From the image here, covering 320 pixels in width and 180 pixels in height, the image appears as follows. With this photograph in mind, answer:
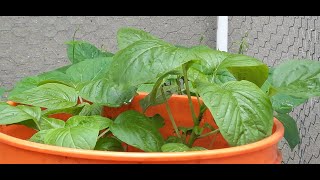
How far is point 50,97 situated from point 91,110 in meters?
0.05

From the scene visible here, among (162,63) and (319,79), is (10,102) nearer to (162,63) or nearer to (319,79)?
(162,63)

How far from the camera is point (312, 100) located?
3.69 ft

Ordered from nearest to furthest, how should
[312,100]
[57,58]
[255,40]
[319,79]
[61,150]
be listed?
[61,150] → [319,79] → [312,100] → [255,40] → [57,58]

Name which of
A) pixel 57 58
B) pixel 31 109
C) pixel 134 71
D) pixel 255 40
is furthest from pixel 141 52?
pixel 57 58

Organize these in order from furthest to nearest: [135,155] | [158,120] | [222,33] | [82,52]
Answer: [222,33] → [82,52] → [158,120] → [135,155]

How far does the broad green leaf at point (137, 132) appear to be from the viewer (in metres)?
0.58

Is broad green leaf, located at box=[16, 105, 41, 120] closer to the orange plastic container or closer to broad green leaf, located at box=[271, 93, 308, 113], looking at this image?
the orange plastic container

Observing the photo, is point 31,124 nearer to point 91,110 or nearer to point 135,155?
point 91,110

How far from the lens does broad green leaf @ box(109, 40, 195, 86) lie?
507 millimetres

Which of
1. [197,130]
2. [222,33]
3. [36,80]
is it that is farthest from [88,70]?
[222,33]

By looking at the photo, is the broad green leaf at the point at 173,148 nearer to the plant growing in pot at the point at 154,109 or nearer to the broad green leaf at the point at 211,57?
the plant growing in pot at the point at 154,109

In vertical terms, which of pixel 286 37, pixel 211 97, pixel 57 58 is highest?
pixel 211 97

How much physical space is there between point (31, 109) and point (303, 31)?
2.26ft

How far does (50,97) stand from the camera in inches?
25.0
